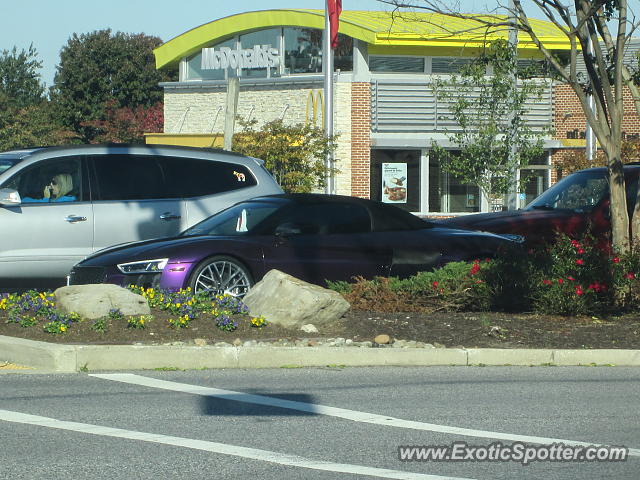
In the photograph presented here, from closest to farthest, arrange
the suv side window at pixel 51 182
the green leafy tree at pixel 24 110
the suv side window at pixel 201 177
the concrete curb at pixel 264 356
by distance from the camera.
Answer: the concrete curb at pixel 264 356, the suv side window at pixel 51 182, the suv side window at pixel 201 177, the green leafy tree at pixel 24 110

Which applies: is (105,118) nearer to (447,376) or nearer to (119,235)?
(119,235)

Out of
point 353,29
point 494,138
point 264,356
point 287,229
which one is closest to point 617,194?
point 287,229

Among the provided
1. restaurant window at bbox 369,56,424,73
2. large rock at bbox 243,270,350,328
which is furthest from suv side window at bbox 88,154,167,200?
restaurant window at bbox 369,56,424,73

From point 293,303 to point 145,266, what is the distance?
1998 mm

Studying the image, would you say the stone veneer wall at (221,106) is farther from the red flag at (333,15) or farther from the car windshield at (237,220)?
the car windshield at (237,220)

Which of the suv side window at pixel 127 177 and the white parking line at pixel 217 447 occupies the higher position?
the suv side window at pixel 127 177

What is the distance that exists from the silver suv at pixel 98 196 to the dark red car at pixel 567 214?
3184 millimetres

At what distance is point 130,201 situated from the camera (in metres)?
13.5

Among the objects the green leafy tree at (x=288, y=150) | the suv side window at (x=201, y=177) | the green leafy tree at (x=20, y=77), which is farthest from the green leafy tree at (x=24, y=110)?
the suv side window at (x=201, y=177)

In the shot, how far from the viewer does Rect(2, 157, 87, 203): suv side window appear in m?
12.9

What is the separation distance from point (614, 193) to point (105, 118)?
51548 mm

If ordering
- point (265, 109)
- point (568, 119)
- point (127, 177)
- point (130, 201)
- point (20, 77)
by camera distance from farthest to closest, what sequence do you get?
point (20, 77)
point (265, 109)
point (568, 119)
point (127, 177)
point (130, 201)

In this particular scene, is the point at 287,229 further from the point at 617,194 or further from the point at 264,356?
the point at 617,194

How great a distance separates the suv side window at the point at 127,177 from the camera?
530 inches
